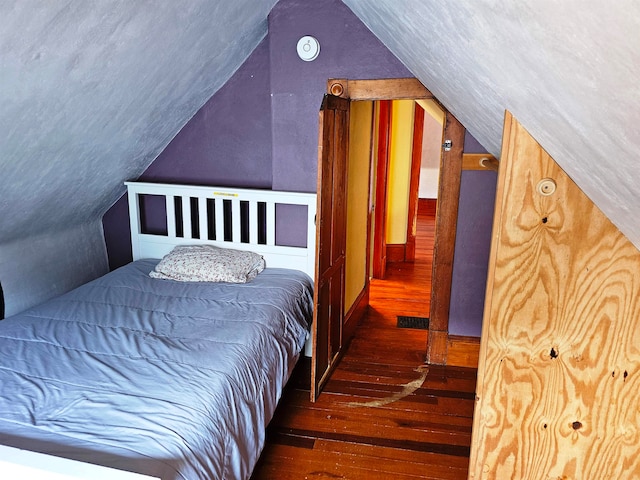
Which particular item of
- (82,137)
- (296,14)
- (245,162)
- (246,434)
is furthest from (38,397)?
(296,14)

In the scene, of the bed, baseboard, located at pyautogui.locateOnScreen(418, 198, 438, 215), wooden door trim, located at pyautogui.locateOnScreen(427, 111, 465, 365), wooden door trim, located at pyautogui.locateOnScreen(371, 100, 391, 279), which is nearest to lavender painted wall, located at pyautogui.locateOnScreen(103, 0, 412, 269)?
the bed

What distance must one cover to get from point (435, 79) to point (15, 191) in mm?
2213

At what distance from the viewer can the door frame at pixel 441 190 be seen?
2732 mm

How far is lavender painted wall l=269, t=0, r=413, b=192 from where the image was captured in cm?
272

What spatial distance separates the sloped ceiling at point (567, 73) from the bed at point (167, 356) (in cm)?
116

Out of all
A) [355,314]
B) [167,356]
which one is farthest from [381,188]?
[167,356]

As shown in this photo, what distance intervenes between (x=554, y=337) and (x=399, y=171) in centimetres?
430

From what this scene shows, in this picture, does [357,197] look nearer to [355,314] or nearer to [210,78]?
[355,314]

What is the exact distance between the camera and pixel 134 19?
1.99 meters

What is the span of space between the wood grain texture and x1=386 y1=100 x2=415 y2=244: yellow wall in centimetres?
405

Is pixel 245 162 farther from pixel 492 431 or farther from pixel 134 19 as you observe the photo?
pixel 492 431

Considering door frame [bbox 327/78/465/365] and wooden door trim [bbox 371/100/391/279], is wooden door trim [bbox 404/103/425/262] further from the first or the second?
door frame [bbox 327/78/465/365]

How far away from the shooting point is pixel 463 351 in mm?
3076

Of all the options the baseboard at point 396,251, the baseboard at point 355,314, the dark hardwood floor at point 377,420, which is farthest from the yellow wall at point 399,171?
the dark hardwood floor at point 377,420
